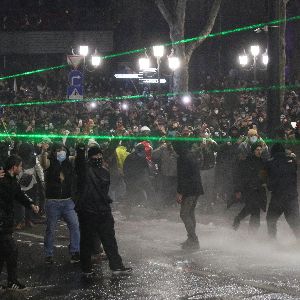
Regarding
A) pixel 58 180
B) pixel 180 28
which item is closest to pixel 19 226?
pixel 58 180

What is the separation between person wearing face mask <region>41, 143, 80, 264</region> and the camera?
10031 mm

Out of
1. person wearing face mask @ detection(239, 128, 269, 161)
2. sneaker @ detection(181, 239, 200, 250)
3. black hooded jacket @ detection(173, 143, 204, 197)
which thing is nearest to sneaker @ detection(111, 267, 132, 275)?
sneaker @ detection(181, 239, 200, 250)

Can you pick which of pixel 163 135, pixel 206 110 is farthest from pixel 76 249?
pixel 206 110

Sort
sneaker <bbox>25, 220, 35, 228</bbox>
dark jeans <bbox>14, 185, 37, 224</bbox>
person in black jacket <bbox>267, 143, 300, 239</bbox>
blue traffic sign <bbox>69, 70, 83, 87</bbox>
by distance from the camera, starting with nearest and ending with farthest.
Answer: person in black jacket <bbox>267, 143, 300, 239</bbox>
dark jeans <bbox>14, 185, 37, 224</bbox>
sneaker <bbox>25, 220, 35, 228</bbox>
blue traffic sign <bbox>69, 70, 83, 87</bbox>

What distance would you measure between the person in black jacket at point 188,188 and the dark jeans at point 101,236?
6.84ft

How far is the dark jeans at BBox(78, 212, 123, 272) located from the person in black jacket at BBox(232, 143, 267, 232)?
337 cm

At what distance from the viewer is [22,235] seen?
495 inches

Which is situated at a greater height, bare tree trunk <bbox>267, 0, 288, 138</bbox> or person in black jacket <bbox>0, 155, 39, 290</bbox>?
bare tree trunk <bbox>267, 0, 288, 138</bbox>

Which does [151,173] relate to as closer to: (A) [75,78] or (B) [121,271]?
(A) [75,78]

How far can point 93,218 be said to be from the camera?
30.2 feet

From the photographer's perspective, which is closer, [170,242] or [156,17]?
[170,242]

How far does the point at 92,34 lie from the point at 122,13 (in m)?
2.61

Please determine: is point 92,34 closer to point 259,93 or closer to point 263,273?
point 259,93

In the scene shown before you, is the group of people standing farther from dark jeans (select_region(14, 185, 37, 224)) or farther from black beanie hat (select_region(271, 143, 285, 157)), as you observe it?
dark jeans (select_region(14, 185, 37, 224))
